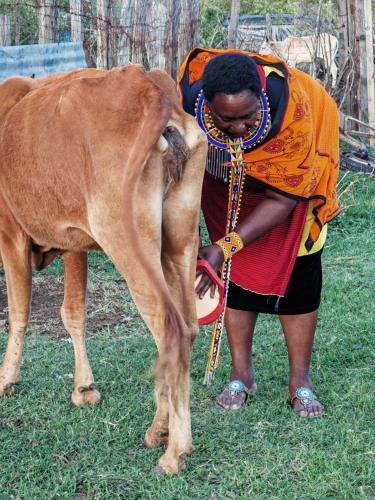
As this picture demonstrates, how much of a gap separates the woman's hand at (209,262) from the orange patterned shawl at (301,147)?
379mm

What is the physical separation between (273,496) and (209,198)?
149 cm

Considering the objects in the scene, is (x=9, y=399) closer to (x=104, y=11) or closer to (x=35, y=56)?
(x=35, y=56)

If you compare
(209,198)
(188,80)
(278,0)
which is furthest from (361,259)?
(278,0)

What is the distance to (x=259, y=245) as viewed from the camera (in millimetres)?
3896

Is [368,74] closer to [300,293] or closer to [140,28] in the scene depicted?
[140,28]

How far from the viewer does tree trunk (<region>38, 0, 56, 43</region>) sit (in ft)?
22.4

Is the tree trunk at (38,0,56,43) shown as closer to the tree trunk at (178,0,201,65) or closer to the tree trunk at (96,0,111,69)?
the tree trunk at (96,0,111,69)

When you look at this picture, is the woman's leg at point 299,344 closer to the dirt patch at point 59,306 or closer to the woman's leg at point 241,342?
the woman's leg at point 241,342

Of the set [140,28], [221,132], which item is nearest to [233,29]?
[140,28]

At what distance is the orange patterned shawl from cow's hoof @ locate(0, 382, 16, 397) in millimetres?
1644

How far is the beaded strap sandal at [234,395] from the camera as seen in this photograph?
12.8ft

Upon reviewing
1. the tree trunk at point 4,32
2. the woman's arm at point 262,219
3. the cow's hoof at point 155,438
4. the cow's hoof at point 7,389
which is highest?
the tree trunk at point 4,32

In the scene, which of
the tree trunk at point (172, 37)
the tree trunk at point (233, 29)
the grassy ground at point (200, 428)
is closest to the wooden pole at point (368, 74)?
the tree trunk at point (233, 29)

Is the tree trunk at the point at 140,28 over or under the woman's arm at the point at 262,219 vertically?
over
